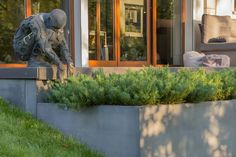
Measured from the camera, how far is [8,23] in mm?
9523

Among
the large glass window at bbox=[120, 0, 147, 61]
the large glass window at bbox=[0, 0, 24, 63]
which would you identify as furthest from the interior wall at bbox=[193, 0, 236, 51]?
the large glass window at bbox=[0, 0, 24, 63]

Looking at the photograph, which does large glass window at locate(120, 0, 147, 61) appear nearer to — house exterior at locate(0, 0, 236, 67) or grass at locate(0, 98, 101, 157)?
house exterior at locate(0, 0, 236, 67)

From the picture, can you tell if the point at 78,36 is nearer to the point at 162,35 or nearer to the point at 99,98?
the point at 162,35

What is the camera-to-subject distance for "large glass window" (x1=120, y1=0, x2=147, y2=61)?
1161 centimetres

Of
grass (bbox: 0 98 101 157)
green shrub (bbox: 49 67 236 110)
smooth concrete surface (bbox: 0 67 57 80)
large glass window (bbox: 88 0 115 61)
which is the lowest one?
grass (bbox: 0 98 101 157)

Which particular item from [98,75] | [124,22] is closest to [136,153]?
[98,75]

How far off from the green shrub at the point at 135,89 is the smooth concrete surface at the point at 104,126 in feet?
0.37

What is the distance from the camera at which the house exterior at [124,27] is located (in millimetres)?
9625

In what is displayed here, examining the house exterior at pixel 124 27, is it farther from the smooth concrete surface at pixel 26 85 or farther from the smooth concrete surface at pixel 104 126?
the smooth concrete surface at pixel 104 126

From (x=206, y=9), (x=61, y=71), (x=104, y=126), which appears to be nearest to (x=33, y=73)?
(x=61, y=71)

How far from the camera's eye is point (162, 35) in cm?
1262

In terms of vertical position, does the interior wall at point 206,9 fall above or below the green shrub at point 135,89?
above

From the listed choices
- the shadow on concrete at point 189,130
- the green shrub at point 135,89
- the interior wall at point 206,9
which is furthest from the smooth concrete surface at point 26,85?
the interior wall at point 206,9

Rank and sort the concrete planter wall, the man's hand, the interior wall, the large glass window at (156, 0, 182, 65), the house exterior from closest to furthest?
1. the concrete planter wall
2. the man's hand
3. the house exterior
4. the large glass window at (156, 0, 182, 65)
5. the interior wall
